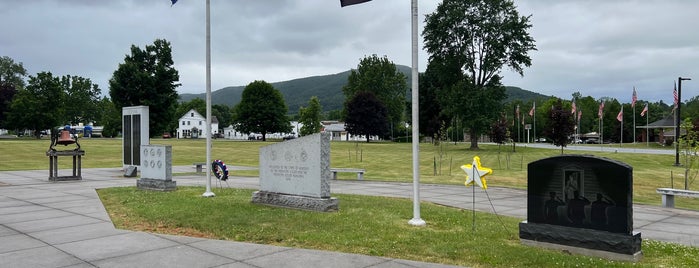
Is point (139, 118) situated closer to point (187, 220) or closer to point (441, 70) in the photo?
point (187, 220)

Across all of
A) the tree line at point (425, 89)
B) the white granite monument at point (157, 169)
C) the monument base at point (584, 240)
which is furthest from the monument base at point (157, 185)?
the tree line at point (425, 89)

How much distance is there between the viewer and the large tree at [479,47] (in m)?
50.1

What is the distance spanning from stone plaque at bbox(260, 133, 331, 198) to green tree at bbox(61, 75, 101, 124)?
4452 inches

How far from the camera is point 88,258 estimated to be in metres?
6.23

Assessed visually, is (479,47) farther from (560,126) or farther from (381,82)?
(381,82)

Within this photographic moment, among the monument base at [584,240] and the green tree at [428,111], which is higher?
the green tree at [428,111]

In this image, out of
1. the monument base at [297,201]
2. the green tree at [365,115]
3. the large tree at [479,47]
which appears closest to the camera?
the monument base at [297,201]

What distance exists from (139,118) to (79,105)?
358 ft

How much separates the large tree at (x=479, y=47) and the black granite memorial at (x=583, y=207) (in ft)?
143

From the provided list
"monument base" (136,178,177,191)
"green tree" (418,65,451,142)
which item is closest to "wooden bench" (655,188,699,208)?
"monument base" (136,178,177,191)

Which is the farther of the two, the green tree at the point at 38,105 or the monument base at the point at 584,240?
the green tree at the point at 38,105

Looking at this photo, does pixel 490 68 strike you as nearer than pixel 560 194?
No

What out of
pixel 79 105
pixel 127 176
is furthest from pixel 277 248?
pixel 79 105

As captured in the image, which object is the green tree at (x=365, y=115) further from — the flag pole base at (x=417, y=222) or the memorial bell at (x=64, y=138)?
the flag pole base at (x=417, y=222)
